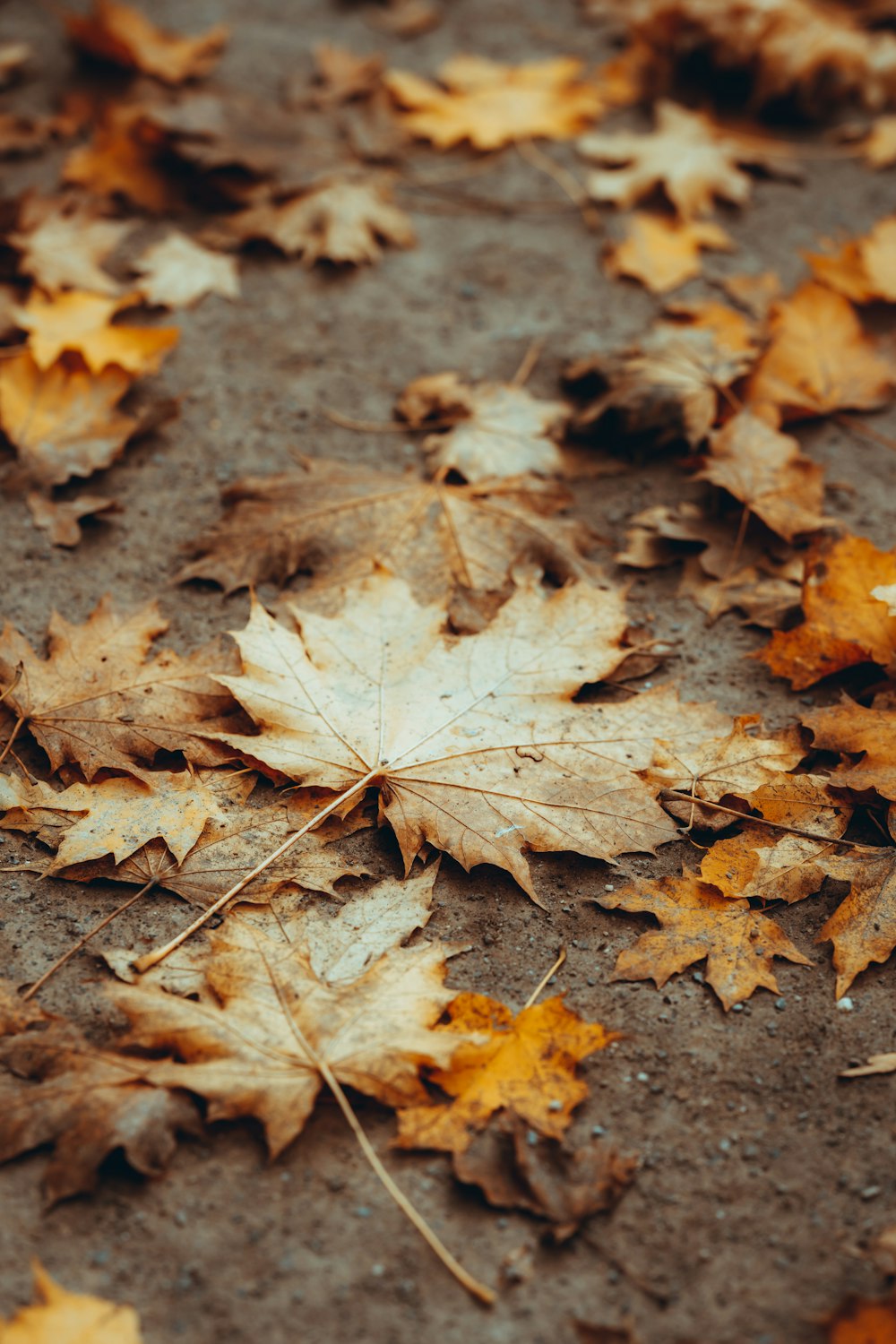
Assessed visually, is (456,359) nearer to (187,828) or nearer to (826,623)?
(826,623)

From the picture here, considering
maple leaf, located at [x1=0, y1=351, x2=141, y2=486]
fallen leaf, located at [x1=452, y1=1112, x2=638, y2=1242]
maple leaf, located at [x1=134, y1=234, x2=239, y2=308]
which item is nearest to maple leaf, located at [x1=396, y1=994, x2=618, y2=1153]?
fallen leaf, located at [x1=452, y1=1112, x2=638, y2=1242]

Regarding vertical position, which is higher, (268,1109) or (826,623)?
(826,623)

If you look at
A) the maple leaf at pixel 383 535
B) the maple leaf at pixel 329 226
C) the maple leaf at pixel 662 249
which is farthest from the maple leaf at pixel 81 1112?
the maple leaf at pixel 662 249

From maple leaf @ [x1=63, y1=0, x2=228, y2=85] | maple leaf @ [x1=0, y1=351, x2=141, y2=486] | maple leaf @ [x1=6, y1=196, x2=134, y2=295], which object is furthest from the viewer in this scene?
maple leaf @ [x1=63, y1=0, x2=228, y2=85]

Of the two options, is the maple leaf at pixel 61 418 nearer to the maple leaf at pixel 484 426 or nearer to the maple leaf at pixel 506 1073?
the maple leaf at pixel 484 426

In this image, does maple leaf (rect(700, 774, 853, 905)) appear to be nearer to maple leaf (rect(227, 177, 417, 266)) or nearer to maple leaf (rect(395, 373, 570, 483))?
maple leaf (rect(395, 373, 570, 483))

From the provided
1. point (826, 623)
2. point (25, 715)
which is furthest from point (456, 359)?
point (25, 715)
